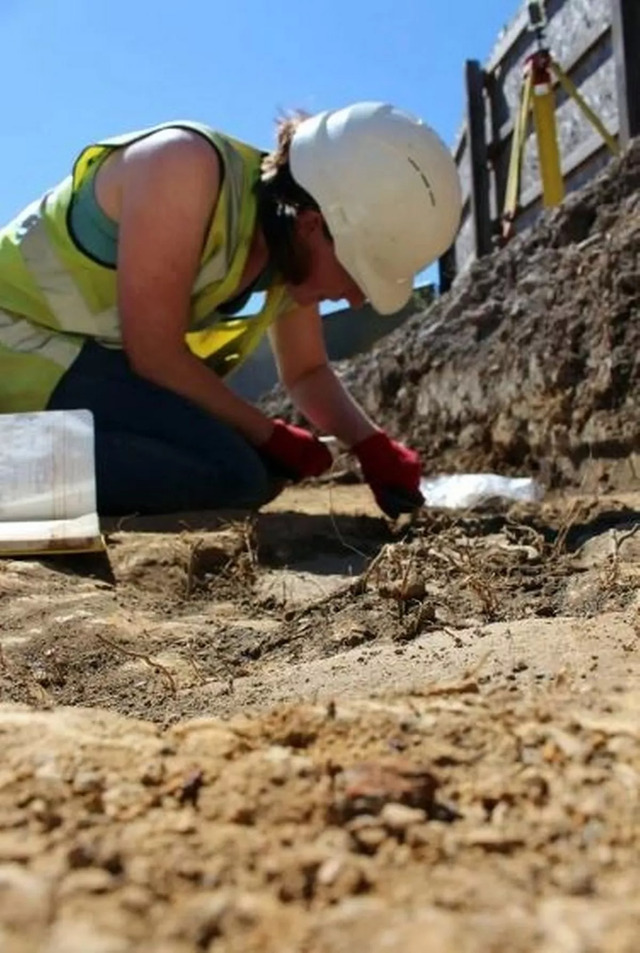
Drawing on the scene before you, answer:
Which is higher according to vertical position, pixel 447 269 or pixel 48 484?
pixel 447 269

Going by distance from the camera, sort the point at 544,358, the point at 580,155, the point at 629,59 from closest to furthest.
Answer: the point at 544,358, the point at 629,59, the point at 580,155

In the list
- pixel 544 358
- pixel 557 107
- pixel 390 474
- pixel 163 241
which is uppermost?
pixel 557 107

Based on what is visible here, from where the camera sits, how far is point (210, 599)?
2.15m

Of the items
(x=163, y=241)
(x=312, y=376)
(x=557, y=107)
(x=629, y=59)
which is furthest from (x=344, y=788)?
(x=557, y=107)

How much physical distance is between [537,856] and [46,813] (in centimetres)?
33

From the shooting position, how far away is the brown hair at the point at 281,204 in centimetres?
304

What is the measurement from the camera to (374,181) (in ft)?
9.86

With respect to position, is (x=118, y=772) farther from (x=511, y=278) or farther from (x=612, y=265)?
(x=511, y=278)

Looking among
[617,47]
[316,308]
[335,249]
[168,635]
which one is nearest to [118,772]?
[168,635]

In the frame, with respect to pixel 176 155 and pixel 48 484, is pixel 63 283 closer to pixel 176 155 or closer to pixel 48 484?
pixel 176 155

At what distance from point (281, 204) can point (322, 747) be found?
2.42 m

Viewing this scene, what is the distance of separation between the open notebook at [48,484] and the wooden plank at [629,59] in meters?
4.22

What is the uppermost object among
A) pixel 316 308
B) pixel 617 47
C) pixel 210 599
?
pixel 617 47

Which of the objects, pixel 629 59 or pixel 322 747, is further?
pixel 629 59
